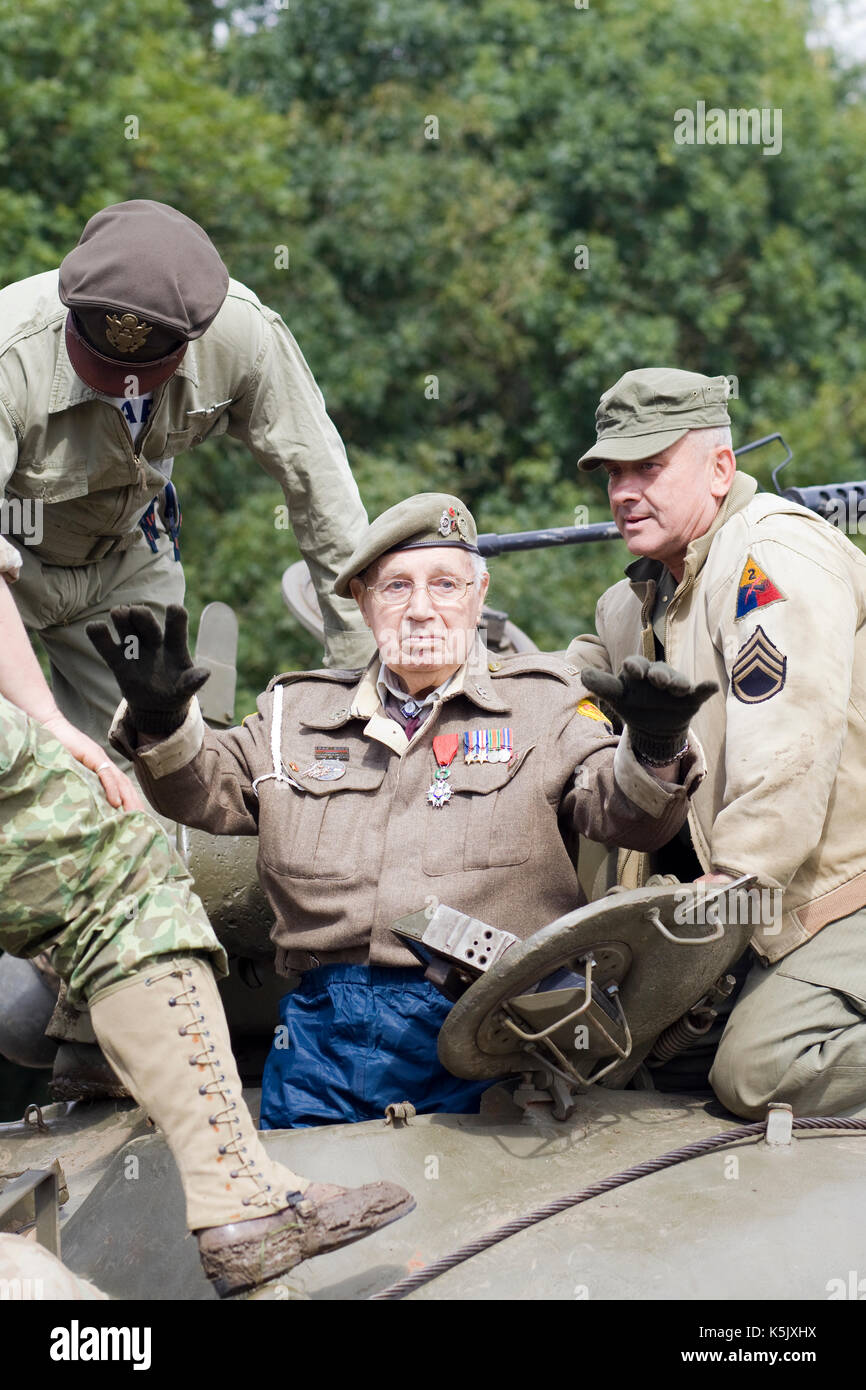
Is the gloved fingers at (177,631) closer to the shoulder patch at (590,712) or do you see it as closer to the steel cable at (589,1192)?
the shoulder patch at (590,712)

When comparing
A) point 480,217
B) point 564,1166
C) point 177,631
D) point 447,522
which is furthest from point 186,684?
point 480,217

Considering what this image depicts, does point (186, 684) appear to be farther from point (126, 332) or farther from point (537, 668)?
point (126, 332)

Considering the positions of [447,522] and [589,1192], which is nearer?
[589,1192]

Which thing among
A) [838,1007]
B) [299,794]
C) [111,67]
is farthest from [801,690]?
[111,67]

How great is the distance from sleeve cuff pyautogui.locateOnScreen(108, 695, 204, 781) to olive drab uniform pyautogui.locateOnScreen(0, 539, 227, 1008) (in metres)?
0.52

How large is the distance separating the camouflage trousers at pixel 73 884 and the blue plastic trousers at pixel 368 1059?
575 millimetres

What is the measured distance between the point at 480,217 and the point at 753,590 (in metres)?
11.4

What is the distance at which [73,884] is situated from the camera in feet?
9.27

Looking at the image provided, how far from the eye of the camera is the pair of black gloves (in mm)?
2977

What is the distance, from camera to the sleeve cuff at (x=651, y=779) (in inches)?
Answer: 125

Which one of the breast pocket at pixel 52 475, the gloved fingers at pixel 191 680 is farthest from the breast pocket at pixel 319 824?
the breast pocket at pixel 52 475

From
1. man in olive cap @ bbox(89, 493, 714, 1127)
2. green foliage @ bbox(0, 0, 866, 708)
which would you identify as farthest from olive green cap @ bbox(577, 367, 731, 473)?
green foliage @ bbox(0, 0, 866, 708)

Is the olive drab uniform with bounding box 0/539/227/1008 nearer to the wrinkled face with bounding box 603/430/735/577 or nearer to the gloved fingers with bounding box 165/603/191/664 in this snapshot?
the gloved fingers with bounding box 165/603/191/664
